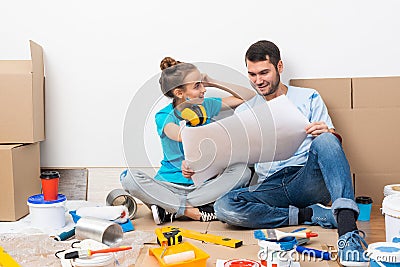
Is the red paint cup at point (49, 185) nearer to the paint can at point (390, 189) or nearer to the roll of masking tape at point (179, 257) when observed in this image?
the roll of masking tape at point (179, 257)

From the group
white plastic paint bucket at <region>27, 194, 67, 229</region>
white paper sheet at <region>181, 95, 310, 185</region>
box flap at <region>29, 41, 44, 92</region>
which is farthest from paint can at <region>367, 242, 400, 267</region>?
box flap at <region>29, 41, 44, 92</region>

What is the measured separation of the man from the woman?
0.06 metres

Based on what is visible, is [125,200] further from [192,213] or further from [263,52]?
[263,52]

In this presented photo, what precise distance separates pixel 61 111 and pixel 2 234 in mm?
690

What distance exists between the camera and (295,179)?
6.69 feet

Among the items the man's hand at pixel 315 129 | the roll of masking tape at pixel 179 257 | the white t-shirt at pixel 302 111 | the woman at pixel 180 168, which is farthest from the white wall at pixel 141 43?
the roll of masking tape at pixel 179 257

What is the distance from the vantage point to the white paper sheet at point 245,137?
1901 mm

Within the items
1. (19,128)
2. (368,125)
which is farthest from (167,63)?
(368,125)

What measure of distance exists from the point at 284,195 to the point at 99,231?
2.19 ft

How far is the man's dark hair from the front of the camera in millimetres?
2229

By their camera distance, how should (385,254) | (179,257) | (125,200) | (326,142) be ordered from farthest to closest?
(125,200) → (326,142) → (179,257) → (385,254)

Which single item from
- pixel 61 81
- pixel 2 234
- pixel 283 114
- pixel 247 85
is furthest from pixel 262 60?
pixel 2 234

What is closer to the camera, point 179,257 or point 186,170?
point 179,257

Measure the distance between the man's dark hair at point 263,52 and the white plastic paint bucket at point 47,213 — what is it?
2.84 ft
